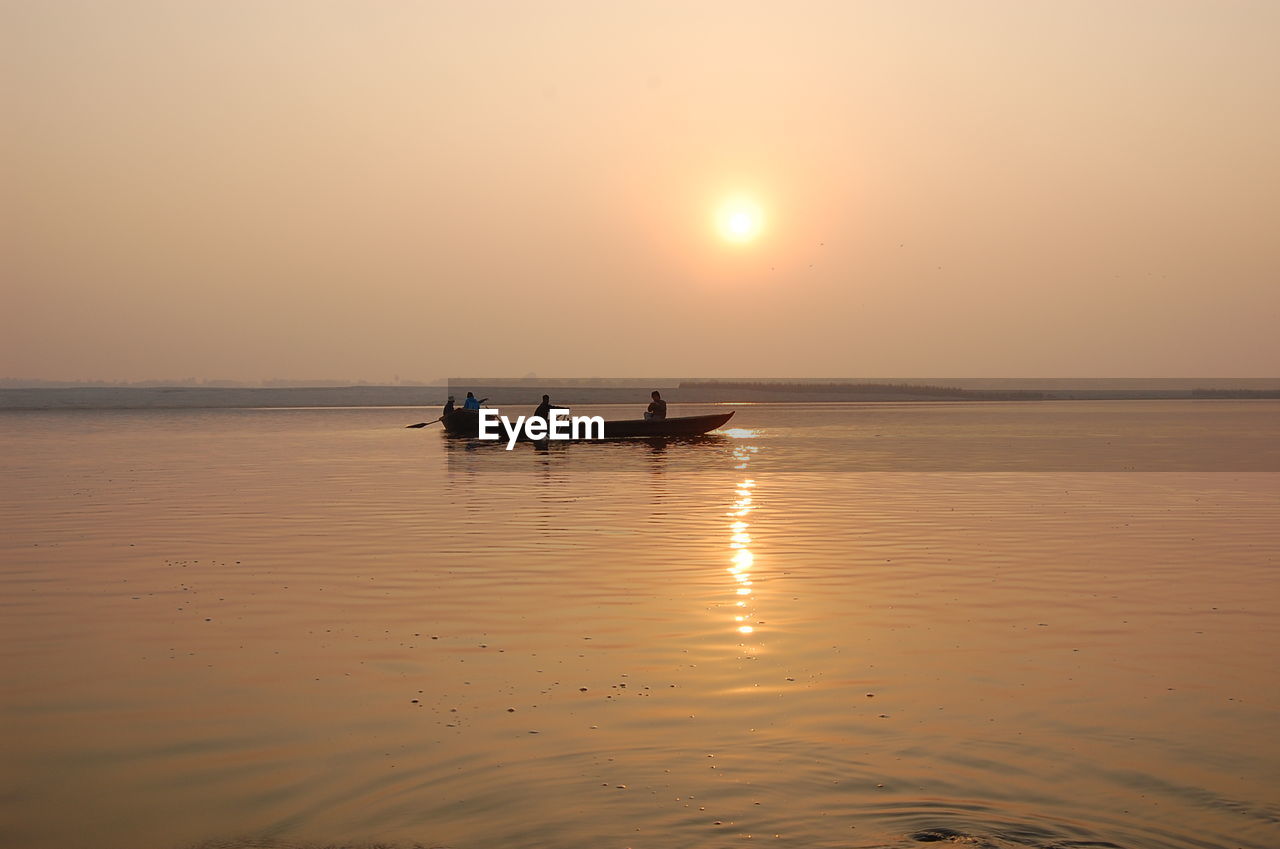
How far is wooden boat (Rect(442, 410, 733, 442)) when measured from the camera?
49.1 metres

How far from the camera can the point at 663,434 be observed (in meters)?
50.7

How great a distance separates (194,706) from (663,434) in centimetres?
4183

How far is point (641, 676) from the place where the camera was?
9.83m

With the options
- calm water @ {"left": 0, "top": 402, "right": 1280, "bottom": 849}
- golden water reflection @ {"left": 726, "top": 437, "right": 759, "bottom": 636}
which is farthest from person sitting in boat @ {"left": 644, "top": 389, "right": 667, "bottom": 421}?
calm water @ {"left": 0, "top": 402, "right": 1280, "bottom": 849}

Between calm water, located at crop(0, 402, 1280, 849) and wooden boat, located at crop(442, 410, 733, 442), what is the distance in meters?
25.8

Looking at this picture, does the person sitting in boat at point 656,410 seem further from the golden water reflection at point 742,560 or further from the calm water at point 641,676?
the calm water at point 641,676

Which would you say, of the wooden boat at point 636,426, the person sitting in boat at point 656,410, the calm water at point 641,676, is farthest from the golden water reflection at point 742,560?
the person sitting in boat at point 656,410

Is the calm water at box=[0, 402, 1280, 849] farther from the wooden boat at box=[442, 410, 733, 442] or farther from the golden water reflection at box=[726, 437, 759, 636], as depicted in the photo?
the wooden boat at box=[442, 410, 733, 442]

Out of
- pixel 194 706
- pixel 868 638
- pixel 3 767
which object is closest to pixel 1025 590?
pixel 868 638

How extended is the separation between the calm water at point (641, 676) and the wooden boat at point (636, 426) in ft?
84.6

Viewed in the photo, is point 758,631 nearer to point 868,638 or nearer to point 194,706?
point 868,638

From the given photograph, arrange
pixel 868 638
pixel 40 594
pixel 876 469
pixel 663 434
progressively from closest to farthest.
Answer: pixel 868 638 < pixel 40 594 < pixel 876 469 < pixel 663 434

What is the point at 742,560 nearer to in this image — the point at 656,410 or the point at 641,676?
the point at 641,676

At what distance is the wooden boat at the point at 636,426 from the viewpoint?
4909cm
